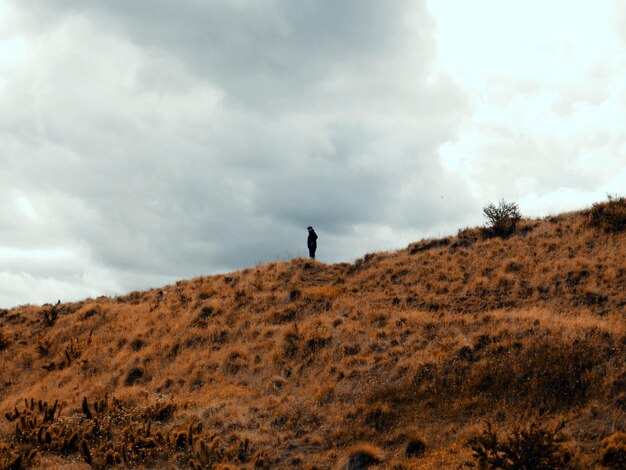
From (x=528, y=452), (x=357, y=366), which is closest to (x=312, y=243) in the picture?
(x=357, y=366)

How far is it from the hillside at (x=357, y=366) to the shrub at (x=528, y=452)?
0.05 meters

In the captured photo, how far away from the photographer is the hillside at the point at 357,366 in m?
13.9

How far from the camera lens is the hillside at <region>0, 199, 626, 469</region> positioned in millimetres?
13945

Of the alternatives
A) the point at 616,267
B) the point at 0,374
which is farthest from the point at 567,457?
the point at 0,374

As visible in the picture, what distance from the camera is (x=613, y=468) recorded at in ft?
36.4

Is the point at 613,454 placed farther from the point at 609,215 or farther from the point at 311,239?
the point at 311,239

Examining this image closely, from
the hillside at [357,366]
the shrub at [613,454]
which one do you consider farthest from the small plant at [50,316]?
the shrub at [613,454]

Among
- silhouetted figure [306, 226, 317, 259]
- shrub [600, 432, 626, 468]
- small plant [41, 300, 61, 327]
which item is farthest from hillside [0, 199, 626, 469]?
silhouetted figure [306, 226, 317, 259]

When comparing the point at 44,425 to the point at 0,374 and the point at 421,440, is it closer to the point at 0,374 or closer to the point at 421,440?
the point at 0,374

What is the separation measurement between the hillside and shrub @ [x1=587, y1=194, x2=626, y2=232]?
0.10 metres

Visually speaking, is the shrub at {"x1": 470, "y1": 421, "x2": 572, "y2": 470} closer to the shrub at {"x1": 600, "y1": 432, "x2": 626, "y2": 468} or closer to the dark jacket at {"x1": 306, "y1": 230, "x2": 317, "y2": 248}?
the shrub at {"x1": 600, "y1": 432, "x2": 626, "y2": 468}

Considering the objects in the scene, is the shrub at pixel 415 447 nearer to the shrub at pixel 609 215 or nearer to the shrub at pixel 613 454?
the shrub at pixel 613 454

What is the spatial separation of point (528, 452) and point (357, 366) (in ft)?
26.1

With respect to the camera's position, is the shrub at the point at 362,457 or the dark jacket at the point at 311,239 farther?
the dark jacket at the point at 311,239
